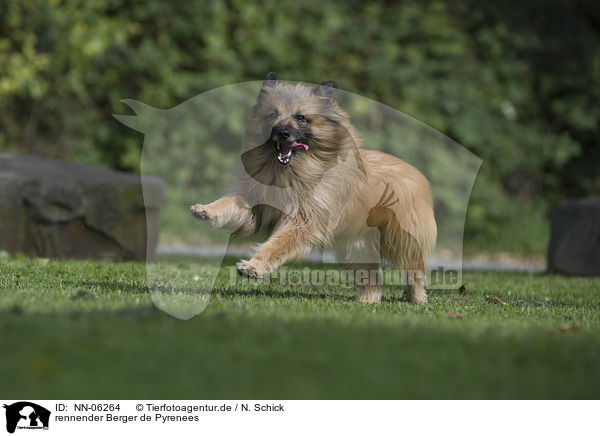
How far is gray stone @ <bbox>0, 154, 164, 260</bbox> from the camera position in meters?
7.66

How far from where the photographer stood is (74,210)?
26.0 feet

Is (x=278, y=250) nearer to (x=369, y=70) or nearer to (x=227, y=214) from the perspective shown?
(x=227, y=214)

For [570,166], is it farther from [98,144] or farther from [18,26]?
[18,26]

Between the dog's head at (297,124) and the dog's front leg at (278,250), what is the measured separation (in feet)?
1.52

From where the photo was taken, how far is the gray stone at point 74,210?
301 inches

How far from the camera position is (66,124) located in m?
11.6

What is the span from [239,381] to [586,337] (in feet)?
6.84

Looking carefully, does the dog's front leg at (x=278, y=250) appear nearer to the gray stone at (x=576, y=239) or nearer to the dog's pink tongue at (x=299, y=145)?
the dog's pink tongue at (x=299, y=145)

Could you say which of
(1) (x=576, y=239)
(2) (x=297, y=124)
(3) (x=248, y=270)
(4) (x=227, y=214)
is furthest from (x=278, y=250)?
(1) (x=576, y=239)

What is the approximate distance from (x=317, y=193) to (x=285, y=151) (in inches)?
15.5

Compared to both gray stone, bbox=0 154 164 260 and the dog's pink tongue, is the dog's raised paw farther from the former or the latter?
gray stone, bbox=0 154 164 260
